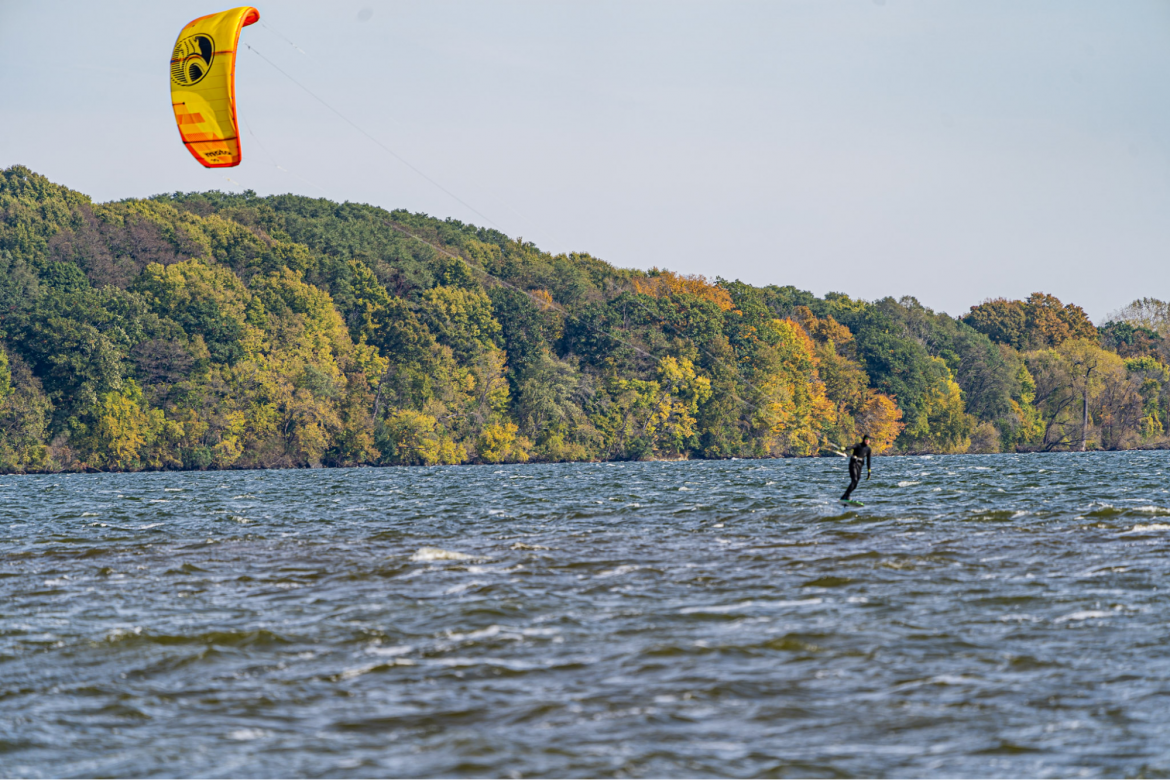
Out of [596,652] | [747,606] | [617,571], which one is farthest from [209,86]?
[596,652]

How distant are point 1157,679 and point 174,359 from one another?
291 ft

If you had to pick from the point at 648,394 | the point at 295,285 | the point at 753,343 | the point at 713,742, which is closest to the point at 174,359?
the point at 295,285

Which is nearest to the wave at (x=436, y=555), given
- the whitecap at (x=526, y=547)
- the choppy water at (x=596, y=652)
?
the choppy water at (x=596, y=652)

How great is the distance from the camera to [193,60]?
31047 millimetres

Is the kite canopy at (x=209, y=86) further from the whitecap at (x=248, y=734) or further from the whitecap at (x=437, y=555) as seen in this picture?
the whitecap at (x=248, y=734)

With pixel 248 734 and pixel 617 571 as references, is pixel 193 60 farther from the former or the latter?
pixel 248 734

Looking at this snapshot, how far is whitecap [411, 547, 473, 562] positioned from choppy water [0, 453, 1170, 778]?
0.16m

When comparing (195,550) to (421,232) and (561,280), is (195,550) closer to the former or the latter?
(561,280)

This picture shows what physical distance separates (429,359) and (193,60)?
78303 millimetres

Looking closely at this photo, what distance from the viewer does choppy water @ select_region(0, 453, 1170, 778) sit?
1088 cm

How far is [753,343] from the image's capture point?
12262cm

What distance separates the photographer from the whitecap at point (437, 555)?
23688 millimetres

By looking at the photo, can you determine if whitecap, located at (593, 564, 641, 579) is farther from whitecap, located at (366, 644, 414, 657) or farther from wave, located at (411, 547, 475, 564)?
whitecap, located at (366, 644, 414, 657)

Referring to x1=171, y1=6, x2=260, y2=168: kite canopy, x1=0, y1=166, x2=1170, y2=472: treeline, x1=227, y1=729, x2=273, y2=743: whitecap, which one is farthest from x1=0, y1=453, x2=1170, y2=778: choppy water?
x1=0, y1=166, x2=1170, y2=472: treeline
